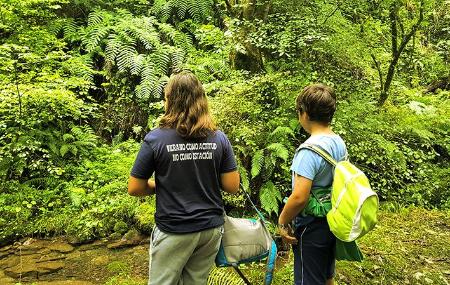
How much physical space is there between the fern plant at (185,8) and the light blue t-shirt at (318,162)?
8.40 m

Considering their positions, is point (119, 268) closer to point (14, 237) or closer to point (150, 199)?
point (150, 199)

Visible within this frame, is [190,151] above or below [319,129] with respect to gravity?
below

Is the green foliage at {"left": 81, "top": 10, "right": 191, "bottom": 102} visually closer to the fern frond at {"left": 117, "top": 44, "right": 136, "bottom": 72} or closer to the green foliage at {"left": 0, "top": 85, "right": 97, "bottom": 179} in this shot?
the fern frond at {"left": 117, "top": 44, "right": 136, "bottom": 72}

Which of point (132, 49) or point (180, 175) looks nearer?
point (180, 175)

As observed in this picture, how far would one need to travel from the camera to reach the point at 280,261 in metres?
5.05

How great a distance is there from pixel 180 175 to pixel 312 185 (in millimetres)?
865

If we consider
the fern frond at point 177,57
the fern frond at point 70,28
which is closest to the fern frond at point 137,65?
the fern frond at point 177,57

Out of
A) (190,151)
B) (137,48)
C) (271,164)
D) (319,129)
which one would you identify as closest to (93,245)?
(271,164)

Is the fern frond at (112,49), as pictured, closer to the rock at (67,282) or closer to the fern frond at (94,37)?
the fern frond at (94,37)

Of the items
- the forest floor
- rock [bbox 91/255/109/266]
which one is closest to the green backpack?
the forest floor

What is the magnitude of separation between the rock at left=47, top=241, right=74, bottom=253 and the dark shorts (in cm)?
419

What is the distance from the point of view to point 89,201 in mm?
6656

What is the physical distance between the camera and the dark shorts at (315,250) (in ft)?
8.71

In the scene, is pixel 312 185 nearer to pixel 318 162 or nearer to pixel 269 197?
pixel 318 162
